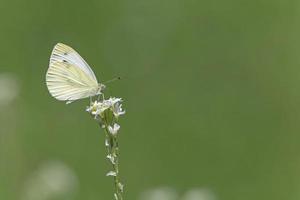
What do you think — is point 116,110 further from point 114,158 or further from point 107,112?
point 114,158

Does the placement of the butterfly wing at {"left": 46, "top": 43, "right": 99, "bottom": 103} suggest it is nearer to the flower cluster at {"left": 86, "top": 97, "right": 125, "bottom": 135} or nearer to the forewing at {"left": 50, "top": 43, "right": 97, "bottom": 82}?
the forewing at {"left": 50, "top": 43, "right": 97, "bottom": 82}

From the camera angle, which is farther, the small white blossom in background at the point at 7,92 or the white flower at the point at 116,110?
the small white blossom in background at the point at 7,92

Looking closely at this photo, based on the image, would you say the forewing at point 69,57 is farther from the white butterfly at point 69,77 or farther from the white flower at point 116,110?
the white flower at point 116,110

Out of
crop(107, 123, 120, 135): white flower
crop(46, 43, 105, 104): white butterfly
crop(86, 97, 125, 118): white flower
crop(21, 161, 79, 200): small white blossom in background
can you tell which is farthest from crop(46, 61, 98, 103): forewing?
crop(21, 161, 79, 200): small white blossom in background

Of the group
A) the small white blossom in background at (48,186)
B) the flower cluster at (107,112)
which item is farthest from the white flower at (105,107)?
the small white blossom in background at (48,186)

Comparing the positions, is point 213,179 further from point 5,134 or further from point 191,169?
point 5,134

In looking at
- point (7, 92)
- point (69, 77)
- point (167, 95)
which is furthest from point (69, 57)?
point (167, 95)

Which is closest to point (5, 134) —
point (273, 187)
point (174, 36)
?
point (273, 187)
